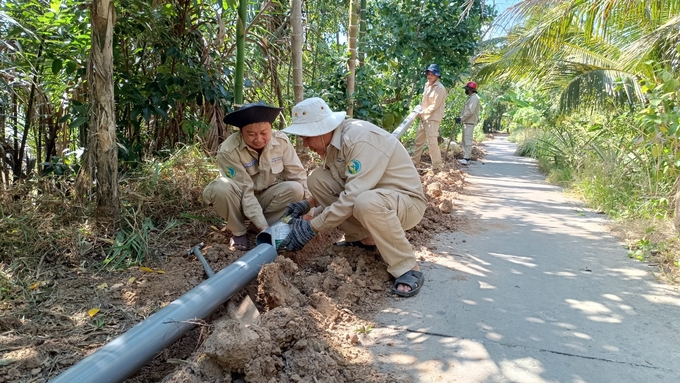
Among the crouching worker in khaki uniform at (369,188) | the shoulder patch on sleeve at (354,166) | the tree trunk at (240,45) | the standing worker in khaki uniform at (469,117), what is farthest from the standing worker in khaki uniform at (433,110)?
the shoulder patch on sleeve at (354,166)

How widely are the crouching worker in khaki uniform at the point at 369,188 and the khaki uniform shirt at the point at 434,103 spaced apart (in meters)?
4.71

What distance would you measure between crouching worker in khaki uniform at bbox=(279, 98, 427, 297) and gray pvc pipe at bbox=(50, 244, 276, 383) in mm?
547

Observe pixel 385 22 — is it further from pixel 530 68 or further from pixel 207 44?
pixel 207 44

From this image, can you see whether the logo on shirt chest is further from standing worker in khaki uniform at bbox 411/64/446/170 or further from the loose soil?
standing worker in khaki uniform at bbox 411/64/446/170

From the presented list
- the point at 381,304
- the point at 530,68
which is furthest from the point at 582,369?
the point at 530,68

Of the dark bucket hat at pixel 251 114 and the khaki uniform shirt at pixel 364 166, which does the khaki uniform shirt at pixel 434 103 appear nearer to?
the dark bucket hat at pixel 251 114

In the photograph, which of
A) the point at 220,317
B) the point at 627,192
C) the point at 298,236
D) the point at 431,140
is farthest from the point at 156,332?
the point at 431,140

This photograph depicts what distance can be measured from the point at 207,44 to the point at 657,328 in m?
4.29

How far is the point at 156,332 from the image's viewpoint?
1841mm

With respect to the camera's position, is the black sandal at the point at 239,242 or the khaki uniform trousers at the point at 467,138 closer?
the black sandal at the point at 239,242

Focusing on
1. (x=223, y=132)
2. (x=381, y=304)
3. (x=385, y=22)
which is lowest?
(x=381, y=304)

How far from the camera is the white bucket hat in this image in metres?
2.73

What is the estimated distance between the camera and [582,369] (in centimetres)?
193

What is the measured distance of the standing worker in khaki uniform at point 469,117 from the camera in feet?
29.6
